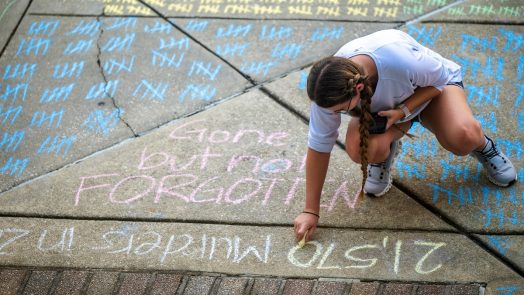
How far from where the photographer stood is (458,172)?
135 inches

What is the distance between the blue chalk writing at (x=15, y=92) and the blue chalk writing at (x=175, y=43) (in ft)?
2.69

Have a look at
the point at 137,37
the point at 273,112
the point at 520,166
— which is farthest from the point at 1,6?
the point at 520,166

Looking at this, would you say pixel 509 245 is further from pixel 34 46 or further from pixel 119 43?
pixel 34 46

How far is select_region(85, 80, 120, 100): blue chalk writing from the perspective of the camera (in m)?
4.08

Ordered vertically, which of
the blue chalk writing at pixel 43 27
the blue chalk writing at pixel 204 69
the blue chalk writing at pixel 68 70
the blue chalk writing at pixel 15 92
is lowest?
the blue chalk writing at pixel 15 92

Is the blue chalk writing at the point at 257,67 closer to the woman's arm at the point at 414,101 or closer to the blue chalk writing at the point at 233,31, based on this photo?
the blue chalk writing at the point at 233,31

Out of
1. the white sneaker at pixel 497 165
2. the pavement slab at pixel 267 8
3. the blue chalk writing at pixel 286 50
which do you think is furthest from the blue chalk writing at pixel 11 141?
the white sneaker at pixel 497 165

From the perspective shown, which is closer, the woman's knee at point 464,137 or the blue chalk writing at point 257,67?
the woman's knee at point 464,137

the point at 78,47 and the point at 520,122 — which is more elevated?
the point at 520,122

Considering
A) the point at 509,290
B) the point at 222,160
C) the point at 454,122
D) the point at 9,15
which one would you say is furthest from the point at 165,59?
Answer: the point at 509,290

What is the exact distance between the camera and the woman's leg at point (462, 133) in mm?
3086

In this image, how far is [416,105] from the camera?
3055 mm

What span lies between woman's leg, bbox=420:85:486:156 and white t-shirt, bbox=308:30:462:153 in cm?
12

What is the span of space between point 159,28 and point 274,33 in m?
0.72
